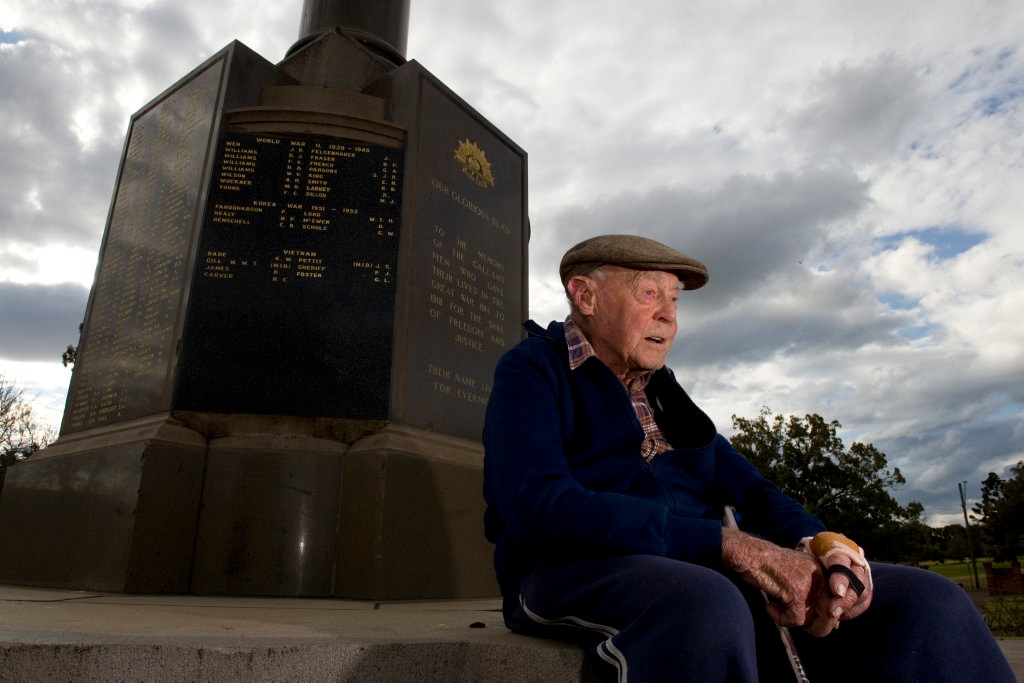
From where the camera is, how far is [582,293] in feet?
7.34

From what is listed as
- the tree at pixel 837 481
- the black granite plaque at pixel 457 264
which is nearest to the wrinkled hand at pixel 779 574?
the black granite plaque at pixel 457 264

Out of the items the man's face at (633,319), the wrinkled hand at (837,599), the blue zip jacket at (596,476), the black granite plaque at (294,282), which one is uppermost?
the black granite plaque at (294,282)

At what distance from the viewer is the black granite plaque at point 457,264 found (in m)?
4.97

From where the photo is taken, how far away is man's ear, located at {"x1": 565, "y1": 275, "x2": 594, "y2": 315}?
221 centimetres

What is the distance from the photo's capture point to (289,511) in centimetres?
414

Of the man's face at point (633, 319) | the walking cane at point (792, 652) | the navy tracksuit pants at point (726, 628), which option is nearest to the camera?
the navy tracksuit pants at point (726, 628)

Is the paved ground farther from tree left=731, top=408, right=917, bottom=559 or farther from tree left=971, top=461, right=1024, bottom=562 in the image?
tree left=971, top=461, right=1024, bottom=562

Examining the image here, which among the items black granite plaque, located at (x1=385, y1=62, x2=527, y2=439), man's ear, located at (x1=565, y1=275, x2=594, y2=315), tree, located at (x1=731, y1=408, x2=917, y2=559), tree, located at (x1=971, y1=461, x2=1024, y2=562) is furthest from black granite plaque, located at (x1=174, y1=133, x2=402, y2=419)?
tree, located at (x1=971, y1=461, x2=1024, y2=562)

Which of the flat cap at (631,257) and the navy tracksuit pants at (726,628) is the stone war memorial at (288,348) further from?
the navy tracksuit pants at (726,628)

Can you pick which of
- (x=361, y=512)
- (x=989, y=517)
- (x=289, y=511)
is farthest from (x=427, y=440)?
(x=989, y=517)

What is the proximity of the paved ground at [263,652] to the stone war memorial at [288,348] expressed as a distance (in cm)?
174

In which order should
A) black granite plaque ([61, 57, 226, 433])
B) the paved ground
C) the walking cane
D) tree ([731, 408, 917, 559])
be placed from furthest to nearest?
tree ([731, 408, 917, 559]) < black granite plaque ([61, 57, 226, 433]) < the paved ground < the walking cane

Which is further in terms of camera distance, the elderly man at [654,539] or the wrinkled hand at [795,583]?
the wrinkled hand at [795,583]

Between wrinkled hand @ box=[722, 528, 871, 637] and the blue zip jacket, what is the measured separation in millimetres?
59
